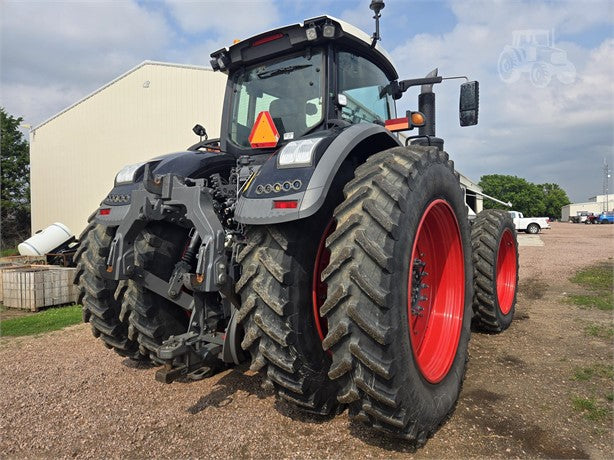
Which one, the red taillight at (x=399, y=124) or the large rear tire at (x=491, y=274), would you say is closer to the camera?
the red taillight at (x=399, y=124)

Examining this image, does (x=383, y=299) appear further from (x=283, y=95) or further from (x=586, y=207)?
(x=586, y=207)

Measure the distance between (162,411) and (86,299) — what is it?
1.11 meters

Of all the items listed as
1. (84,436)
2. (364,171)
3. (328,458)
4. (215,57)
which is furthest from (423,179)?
(84,436)

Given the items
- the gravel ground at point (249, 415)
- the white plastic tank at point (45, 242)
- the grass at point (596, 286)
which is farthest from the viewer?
the white plastic tank at point (45, 242)

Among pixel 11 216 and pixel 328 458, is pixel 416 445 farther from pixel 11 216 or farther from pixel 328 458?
pixel 11 216

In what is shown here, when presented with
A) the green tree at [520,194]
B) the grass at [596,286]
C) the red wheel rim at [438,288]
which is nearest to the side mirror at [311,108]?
the red wheel rim at [438,288]

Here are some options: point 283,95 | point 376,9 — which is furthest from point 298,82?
point 376,9

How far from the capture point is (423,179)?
2480mm

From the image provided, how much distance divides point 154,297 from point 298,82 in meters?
2.00

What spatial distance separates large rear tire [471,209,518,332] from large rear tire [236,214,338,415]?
2.33 metres

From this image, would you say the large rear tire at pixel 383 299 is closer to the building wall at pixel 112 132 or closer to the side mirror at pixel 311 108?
the side mirror at pixel 311 108

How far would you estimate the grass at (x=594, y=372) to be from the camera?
3396mm

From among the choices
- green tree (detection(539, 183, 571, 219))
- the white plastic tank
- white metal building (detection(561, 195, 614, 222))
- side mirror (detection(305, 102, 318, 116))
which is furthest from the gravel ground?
white metal building (detection(561, 195, 614, 222))

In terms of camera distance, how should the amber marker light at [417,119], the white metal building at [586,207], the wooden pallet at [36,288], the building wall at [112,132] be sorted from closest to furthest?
the amber marker light at [417,119], the wooden pallet at [36,288], the building wall at [112,132], the white metal building at [586,207]
